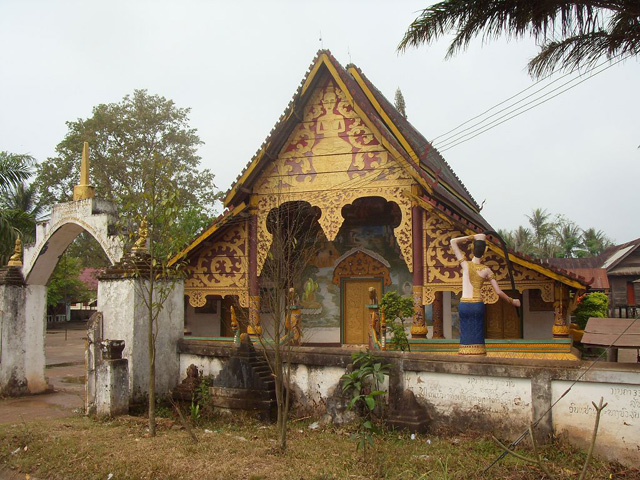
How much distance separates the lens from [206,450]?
8.04 meters

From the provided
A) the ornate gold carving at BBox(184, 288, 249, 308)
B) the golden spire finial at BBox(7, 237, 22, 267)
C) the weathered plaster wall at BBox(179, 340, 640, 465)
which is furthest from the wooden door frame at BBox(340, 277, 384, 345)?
the golden spire finial at BBox(7, 237, 22, 267)

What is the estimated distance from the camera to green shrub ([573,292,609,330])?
16.7 m

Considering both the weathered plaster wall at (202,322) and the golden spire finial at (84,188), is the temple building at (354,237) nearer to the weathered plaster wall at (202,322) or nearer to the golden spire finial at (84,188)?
the weathered plaster wall at (202,322)

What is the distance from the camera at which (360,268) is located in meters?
15.5

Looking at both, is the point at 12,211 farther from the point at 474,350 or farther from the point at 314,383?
the point at 474,350

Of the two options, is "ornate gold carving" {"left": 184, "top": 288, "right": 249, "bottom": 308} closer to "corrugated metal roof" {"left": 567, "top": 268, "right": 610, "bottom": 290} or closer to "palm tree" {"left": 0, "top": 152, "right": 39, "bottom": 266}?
"palm tree" {"left": 0, "top": 152, "right": 39, "bottom": 266}

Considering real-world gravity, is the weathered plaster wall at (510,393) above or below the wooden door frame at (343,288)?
below

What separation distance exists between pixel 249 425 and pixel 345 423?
1635 mm

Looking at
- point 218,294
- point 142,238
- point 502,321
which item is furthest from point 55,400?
point 502,321

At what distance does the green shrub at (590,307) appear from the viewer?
1666 centimetres

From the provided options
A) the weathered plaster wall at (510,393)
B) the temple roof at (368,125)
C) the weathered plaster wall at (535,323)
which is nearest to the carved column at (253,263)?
the temple roof at (368,125)

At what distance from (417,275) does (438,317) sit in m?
3.29

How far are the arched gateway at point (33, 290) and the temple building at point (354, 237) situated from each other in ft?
7.91

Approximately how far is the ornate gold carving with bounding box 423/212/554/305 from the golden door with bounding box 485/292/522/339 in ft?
10.9
